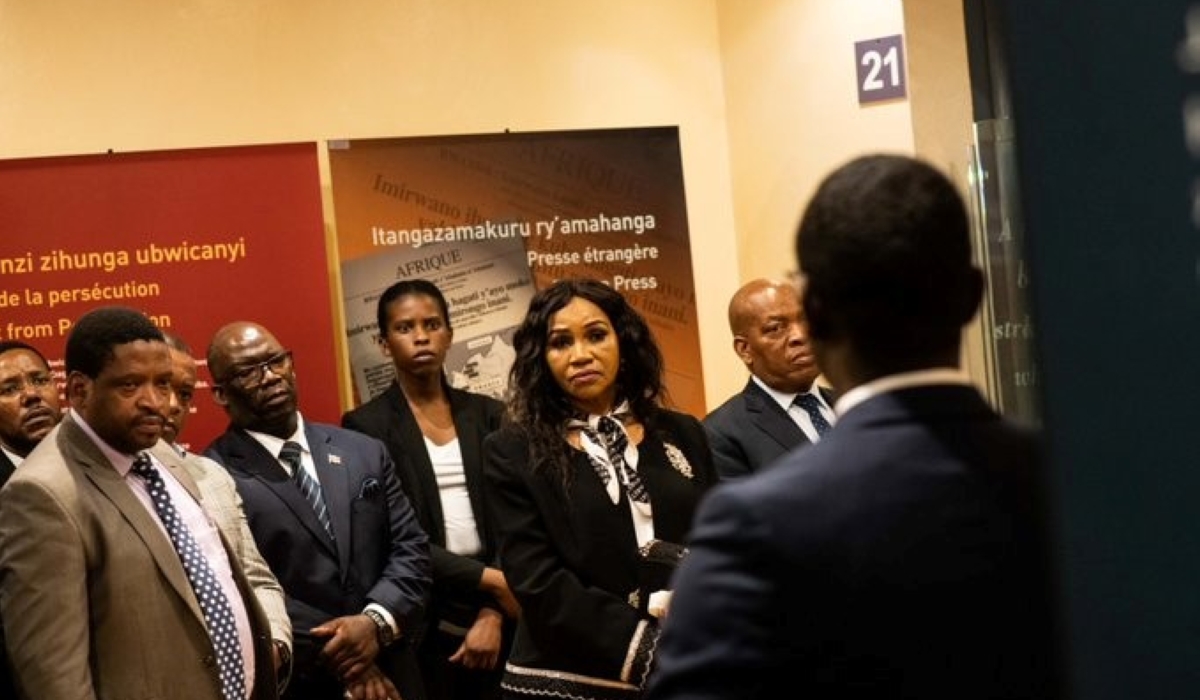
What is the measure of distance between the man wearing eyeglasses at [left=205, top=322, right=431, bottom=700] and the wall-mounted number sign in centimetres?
269

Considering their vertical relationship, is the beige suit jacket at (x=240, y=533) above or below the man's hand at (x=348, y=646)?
above

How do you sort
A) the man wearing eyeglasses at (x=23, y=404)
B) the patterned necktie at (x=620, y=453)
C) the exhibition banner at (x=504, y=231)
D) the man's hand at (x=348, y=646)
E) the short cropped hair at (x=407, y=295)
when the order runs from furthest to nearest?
the exhibition banner at (x=504, y=231) → the short cropped hair at (x=407, y=295) → the man wearing eyeglasses at (x=23, y=404) → the man's hand at (x=348, y=646) → the patterned necktie at (x=620, y=453)

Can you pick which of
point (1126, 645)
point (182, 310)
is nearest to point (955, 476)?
point (1126, 645)

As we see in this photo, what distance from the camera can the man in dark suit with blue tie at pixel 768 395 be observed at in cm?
488

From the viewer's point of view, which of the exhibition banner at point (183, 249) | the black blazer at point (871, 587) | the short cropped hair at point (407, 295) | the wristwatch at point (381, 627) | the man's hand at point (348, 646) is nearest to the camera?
the black blazer at point (871, 587)

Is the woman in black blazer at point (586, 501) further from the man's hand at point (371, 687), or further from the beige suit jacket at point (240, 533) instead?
the man's hand at point (371, 687)

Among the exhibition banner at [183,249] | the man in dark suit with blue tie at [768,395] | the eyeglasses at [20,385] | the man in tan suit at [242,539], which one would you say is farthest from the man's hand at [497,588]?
the eyeglasses at [20,385]

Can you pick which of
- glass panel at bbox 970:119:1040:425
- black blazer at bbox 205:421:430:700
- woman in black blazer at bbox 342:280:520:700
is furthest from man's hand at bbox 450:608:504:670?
glass panel at bbox 970:119:1040:425

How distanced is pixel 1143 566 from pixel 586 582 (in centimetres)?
300

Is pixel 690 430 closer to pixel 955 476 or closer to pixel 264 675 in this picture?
pixel 264 675

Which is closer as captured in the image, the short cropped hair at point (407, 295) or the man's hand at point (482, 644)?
the man's hand at point (482, 644)

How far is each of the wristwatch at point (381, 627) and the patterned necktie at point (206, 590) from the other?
118 cm

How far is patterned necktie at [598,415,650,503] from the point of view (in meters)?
3.92

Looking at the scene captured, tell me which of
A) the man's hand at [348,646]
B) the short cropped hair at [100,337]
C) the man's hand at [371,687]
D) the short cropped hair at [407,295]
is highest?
the short cropped hair at [407,295]
